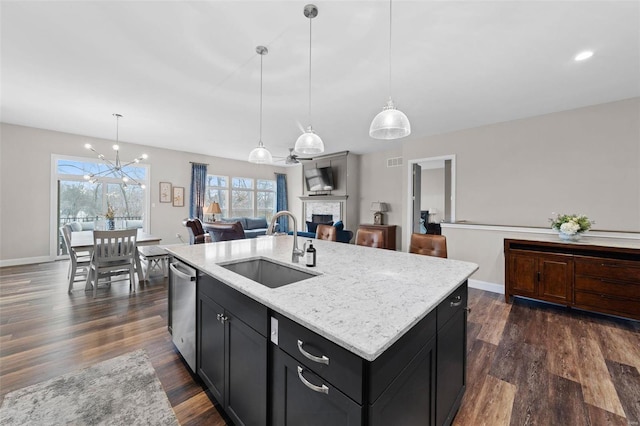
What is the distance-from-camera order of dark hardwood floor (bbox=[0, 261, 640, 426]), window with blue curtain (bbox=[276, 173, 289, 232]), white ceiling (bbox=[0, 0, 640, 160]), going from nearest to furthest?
dark hardwood floor (bbox=[0, 261, 640, 426]) < white ceiling (bbox=[0, 0, 640, 160]) < window with blue curtain (bbox=[276, 173, 289, 232])

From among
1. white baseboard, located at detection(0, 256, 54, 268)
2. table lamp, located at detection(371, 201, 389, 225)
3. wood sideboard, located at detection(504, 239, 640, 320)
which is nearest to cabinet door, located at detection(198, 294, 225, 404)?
wood sideboard, located at detection(504, 239, 640, 320)

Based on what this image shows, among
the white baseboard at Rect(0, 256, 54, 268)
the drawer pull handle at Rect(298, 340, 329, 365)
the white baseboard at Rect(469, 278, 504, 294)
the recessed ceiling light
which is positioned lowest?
the white baseboard at Rect(469, 278, 504, 294)

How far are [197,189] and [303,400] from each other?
7286 millimetres

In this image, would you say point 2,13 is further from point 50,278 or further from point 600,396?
point 600,396

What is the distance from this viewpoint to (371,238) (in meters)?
3.00

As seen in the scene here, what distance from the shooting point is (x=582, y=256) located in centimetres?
292

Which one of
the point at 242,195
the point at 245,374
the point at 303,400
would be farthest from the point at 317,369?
the point at 242,195

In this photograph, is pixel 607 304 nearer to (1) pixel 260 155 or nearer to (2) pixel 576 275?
(2) pixel 576 275

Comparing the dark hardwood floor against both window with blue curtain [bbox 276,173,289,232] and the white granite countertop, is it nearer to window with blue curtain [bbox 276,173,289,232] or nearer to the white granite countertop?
the white granite countertop

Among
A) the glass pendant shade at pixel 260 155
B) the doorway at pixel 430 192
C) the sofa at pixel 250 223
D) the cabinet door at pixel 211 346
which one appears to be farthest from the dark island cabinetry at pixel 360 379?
the sofa at pixel 250 223

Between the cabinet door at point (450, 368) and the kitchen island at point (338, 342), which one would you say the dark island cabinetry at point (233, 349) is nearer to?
the kitchen island at point (338, 342)

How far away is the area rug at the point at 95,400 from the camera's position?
1.48m

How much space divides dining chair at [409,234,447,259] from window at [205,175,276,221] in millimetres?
6611

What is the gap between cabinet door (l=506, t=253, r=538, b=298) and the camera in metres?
3.23
